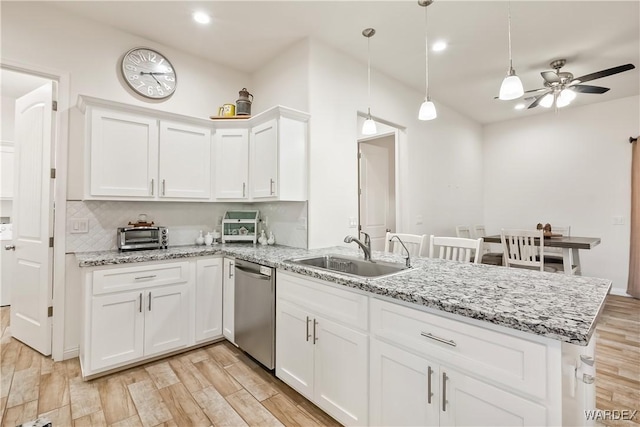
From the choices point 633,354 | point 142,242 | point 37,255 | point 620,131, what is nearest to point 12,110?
point 37,255

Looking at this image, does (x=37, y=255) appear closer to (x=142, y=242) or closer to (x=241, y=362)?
(x=142, y=242)

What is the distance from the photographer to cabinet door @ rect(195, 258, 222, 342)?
2.63m

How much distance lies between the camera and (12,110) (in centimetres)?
410

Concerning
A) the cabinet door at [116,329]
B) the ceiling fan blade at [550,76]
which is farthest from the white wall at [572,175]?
the cabinet door at [116,329]

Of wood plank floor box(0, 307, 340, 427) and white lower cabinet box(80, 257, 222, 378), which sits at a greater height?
white lower cabinet box(80, 257, 222, 378)

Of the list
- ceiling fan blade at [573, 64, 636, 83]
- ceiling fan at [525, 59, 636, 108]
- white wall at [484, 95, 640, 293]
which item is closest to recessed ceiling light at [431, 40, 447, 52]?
ceiling fan at [525, 59, 636, 108]

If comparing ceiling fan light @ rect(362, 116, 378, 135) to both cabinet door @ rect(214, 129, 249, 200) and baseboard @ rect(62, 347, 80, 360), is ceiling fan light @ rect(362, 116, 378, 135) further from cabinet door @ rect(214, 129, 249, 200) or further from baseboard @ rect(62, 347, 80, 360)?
baseboard @ rect(62, 347, 80, 360)

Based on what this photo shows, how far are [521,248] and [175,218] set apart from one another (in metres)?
3.81

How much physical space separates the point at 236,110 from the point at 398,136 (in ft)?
6.80

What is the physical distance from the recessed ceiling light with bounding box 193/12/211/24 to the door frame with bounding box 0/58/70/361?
118 cm

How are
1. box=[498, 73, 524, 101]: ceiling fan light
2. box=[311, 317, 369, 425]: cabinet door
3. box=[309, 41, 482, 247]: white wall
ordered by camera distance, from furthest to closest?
box=[309, 41, 482, 247]: white wall
box=[498, 73, 524, 101]: ceiling fan light
box=[311, 317, 369, 425]: cabinet door

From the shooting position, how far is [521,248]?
3.39 metres

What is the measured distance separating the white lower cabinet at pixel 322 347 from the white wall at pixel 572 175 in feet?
16.7

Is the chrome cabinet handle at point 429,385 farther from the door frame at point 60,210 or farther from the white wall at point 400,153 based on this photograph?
the door frame at point 60,210
